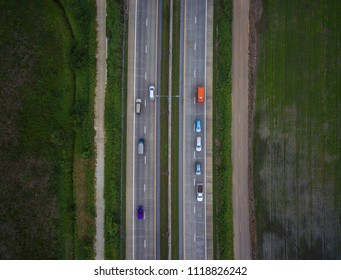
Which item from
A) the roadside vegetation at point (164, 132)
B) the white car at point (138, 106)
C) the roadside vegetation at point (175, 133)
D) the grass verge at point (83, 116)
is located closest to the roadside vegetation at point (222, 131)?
the roadside vegetation at point (175, 133)

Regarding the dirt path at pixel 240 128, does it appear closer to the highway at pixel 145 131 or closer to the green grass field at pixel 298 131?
the green grass field at pixel 298 131

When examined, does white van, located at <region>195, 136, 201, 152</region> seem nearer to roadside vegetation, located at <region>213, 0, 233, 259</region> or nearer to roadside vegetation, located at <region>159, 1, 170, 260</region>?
roadside vegetation, located at <region>213, 0, 233, 259</region>

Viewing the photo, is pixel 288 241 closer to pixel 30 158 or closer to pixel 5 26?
pixel 30 158

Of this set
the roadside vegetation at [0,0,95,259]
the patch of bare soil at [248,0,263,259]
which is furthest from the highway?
the patch of bare soil at [248,0,263,259]

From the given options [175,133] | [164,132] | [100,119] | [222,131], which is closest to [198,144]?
[175,133]

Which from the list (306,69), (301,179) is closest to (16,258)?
(301,179)

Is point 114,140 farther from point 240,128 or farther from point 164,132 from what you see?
point 240,128
